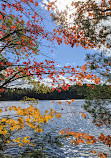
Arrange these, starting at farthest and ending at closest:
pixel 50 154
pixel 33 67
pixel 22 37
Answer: pixel 50 154 → pixel 22 37 → pixel 33 67

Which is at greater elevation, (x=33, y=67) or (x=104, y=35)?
(x=104, y=35)

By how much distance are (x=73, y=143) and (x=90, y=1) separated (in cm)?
1363

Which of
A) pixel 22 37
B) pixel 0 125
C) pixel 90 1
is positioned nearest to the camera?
pixel 0 125

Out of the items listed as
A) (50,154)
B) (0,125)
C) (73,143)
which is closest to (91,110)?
(0,125)

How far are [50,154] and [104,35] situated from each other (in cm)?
1007

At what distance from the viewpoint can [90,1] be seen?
987 cm

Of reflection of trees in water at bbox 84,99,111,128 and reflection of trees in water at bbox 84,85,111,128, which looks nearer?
reflection of trees in water at bbox 84,85,111,128

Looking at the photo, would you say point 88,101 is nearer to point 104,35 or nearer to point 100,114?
point 100,114

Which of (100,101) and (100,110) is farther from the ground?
(100,101)

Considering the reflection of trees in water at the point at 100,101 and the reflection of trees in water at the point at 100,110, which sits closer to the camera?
the reflection of trees in water at the point at 100,101

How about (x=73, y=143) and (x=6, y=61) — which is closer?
(x=6, y=61)

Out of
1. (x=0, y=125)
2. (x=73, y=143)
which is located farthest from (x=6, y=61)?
Result: (x=73, y=143)

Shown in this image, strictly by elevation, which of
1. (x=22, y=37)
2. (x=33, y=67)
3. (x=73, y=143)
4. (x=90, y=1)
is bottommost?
(x=73, y=143)

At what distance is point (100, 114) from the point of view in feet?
30.1
